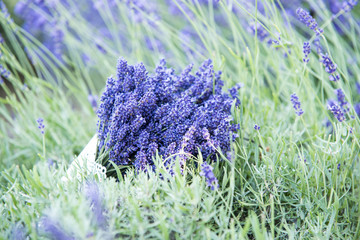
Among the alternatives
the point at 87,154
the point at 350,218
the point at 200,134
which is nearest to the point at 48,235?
the point at 87,154

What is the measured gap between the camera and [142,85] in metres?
1.37

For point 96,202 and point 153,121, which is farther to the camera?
point 153,121

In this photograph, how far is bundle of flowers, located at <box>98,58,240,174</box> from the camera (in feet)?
4.16

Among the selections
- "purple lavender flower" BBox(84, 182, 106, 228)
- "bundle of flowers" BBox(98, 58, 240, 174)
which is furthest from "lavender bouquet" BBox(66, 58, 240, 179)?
"purple lavender flower" BBox(84, 182, 106, 228)

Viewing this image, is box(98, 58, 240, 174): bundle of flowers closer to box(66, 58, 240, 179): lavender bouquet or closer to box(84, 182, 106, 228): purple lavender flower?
box(66, 58, 240, 179): lavender bouquet

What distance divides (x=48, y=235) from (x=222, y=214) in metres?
0.55

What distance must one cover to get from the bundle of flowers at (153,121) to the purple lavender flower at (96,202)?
0.77 feet

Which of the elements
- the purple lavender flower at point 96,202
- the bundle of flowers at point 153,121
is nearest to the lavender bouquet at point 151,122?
the bundle of flowers at point 153,121

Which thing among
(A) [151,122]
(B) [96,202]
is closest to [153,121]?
(A) [151,122]

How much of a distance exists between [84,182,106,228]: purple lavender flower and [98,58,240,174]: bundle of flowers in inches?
9.2

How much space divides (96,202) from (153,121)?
46cm

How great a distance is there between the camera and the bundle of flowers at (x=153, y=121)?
1269 mm

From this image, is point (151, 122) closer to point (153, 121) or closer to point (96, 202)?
point (153, 121)

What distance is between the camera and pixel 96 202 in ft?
3.34
